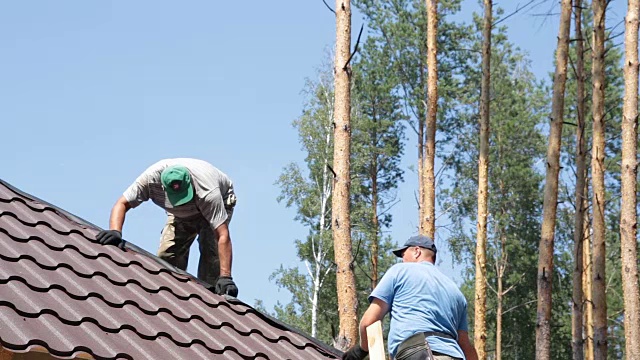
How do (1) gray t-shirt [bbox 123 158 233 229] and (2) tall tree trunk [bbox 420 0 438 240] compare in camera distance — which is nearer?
(1) gray t-shirt [bbox 123 158 233 229]

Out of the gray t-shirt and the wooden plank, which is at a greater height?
the gray t-shirt

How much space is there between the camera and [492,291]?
121ft

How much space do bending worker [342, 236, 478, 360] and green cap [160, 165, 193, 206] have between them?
2.03m

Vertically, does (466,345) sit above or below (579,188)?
below

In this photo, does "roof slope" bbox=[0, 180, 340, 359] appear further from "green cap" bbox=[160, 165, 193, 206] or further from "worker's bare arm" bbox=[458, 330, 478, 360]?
"worker's bare arm" bbox=[458, 330, 478, 360]

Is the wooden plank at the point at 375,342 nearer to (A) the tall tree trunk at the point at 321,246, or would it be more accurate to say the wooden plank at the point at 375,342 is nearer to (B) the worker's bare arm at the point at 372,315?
(B) the worker's bare arm at the point at 372,315

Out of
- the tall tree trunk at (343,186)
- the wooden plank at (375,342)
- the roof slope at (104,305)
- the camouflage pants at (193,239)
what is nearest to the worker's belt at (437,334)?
the wooden plank at (375,342)

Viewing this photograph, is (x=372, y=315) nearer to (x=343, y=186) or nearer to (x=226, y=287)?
(x=226, y=287)

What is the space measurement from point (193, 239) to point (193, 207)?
0.53 metres

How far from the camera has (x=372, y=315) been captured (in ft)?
16.3

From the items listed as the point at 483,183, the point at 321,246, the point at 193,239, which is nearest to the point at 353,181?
the point at 321,246

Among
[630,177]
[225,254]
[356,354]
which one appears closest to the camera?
[356,354]

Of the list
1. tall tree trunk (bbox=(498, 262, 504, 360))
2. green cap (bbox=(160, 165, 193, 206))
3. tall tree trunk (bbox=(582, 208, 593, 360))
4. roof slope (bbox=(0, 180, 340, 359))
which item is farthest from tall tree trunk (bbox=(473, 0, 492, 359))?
tall tree trunk (bbox=(498, 262, 504, 360))

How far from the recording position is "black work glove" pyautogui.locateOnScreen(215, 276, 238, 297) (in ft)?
20.7
